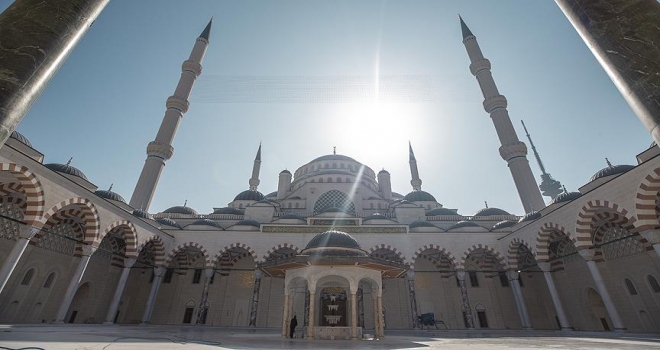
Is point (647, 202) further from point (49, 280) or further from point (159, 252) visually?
point (49, 280)

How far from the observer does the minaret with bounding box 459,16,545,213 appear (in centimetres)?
1977

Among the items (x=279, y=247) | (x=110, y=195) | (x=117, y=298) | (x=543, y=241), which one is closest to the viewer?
(x=543, y=241)

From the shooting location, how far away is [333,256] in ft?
28.2

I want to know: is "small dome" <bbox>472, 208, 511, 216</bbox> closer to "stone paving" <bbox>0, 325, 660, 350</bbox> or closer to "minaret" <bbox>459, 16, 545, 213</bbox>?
"minaret" <bbox>459, 16, 545, 213</bbox>

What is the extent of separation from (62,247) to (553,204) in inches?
936

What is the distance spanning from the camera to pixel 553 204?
1630 centimetres

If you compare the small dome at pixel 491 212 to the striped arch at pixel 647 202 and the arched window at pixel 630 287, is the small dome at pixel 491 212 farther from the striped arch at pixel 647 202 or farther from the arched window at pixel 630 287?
the striped arch at pixel 647 202

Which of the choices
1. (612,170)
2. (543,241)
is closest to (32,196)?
(543,241)

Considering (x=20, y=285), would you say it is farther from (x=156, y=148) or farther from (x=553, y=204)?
(x=553, y=204)

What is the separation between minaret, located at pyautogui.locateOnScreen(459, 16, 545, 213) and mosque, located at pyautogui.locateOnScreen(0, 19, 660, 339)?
Result: 4.0 inches

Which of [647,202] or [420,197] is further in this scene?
[420,197]

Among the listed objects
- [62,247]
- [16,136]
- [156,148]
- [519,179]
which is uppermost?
[156,148]

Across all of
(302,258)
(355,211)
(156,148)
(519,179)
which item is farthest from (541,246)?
(156,148)

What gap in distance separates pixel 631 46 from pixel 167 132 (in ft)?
83.4
